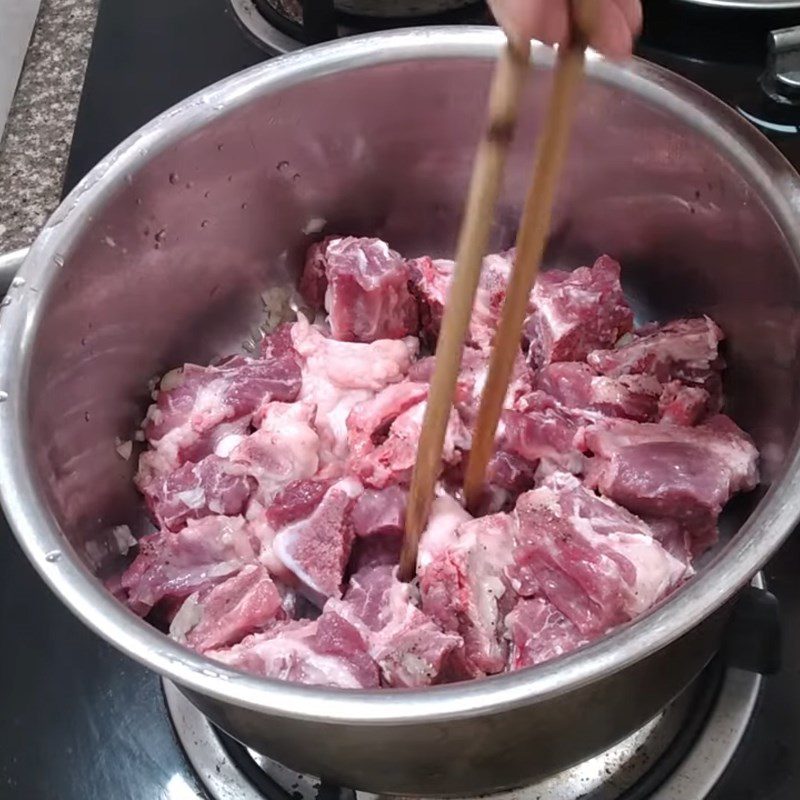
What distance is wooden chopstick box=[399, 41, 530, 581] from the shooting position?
2.55ft

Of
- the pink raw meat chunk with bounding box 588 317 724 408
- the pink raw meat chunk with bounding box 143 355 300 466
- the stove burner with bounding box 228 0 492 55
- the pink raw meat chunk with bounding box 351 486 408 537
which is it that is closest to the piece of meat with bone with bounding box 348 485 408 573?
the pink raw meat chunk with bounding box 351 486 408 537

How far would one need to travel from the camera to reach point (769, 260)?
3.75ft

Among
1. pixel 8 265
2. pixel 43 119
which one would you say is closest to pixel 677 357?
pixel 8 265

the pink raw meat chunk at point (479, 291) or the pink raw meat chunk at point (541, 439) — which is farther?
the pink raw meat chunk at point (479, 291)

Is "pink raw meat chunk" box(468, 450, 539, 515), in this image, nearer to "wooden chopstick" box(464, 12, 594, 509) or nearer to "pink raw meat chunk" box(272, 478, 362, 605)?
"wooden chopstick" box(464, 12, 594, 509)

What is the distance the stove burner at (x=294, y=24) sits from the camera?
167cm

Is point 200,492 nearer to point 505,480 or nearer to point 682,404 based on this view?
point 505,480

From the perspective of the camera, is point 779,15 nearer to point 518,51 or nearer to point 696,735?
point 518,51

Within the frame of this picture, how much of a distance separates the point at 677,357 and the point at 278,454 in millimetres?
545

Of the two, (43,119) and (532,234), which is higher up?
(532,234)

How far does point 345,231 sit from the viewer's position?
150 cm

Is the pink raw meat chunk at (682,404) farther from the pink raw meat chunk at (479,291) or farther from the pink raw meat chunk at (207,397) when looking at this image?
the pink raw meat chunk at (207,397)

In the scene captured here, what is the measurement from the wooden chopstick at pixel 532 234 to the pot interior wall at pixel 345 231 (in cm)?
34

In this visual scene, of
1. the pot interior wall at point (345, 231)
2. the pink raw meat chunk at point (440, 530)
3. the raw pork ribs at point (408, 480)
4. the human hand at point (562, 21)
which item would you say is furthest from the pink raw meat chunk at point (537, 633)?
the human hand at point (562, 21)
